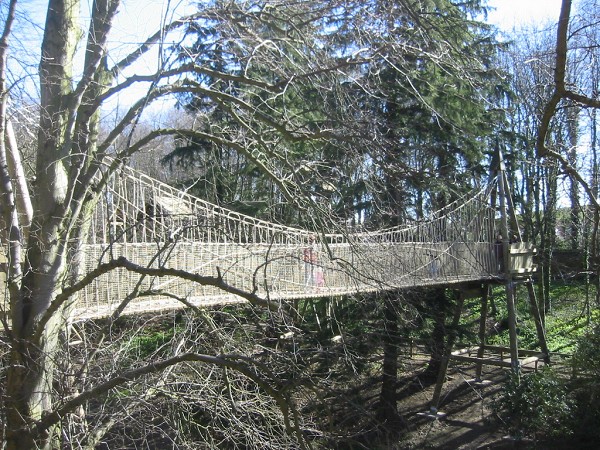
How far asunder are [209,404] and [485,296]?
29.2ft

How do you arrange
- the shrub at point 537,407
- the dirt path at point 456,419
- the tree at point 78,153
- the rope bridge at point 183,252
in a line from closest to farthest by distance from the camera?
the tree at point 78,153 → the rope bridge at point 183,252 → the shrub at point 537,407 → the dirt path at point 456,419

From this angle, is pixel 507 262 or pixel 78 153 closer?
pixel 78 153

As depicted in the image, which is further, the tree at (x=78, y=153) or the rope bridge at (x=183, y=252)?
the rope bridge at (x=183, y=252)

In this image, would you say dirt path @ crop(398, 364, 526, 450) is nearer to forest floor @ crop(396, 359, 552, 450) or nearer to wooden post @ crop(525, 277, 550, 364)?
forest floor @ crop(396, 359, 552, 450)

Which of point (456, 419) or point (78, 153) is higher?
point (78, 153)

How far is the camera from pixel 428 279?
820 cm

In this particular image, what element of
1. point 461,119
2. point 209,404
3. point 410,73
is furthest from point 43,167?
point 461,119

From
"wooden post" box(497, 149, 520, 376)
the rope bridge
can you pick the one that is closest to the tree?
the rope bridge

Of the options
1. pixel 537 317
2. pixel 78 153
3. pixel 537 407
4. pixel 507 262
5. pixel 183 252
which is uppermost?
pixel 78 153

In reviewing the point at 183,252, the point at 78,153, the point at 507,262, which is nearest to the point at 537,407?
the point at 507,262

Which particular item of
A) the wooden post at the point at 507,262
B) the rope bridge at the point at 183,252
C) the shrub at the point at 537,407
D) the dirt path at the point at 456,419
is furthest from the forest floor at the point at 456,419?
the rope bridge at the point at 183,252

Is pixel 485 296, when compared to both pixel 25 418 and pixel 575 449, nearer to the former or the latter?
pixel 575 449

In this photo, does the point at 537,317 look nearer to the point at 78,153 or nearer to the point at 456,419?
the point at 456,419

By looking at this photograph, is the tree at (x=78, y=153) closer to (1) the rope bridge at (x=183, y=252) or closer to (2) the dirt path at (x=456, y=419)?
(1) the rope bridge at (x=183, y=252)
